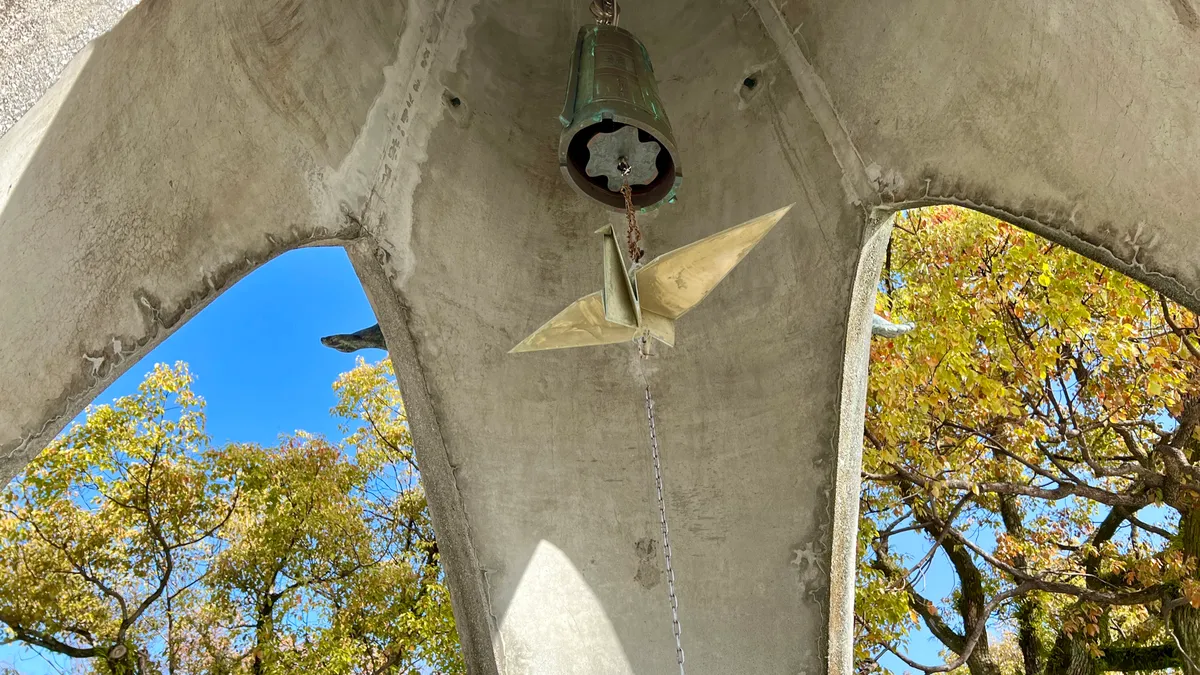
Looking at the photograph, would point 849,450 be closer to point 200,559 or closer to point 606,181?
point 606,181

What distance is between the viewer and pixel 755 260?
3.74 meters

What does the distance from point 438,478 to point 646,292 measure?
1.60 m

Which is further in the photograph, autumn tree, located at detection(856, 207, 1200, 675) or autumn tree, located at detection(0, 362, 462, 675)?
autumn tree, located at detection(0, 362, 462, 675)

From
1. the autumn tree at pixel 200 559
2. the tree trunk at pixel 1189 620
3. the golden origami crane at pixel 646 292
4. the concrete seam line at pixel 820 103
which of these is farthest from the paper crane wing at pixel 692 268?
A: the autumn tree at pixel 200 559

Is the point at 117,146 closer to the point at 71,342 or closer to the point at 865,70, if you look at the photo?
the point at 71,342

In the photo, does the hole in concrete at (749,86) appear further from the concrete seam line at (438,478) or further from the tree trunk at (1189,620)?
the tree trunk at (1189,620)

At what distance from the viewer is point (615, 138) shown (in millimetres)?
3021

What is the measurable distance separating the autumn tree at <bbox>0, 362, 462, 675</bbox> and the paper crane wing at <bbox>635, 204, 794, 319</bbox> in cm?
883

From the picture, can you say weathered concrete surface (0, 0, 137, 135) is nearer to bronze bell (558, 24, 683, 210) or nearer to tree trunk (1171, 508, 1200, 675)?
bronze bell (558, 24, 683, 210)

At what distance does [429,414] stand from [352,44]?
1592 millimetres

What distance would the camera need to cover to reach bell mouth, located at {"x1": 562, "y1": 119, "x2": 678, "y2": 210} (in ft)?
9.87

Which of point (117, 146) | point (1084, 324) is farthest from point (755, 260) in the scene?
point (1084, 324)

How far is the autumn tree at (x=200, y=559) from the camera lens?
10.5 meters

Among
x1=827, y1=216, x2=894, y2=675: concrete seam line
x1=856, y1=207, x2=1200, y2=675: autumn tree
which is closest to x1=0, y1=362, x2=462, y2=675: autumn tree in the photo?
x1=856, y1=207, x2=1200, y2=675: autumn tree
